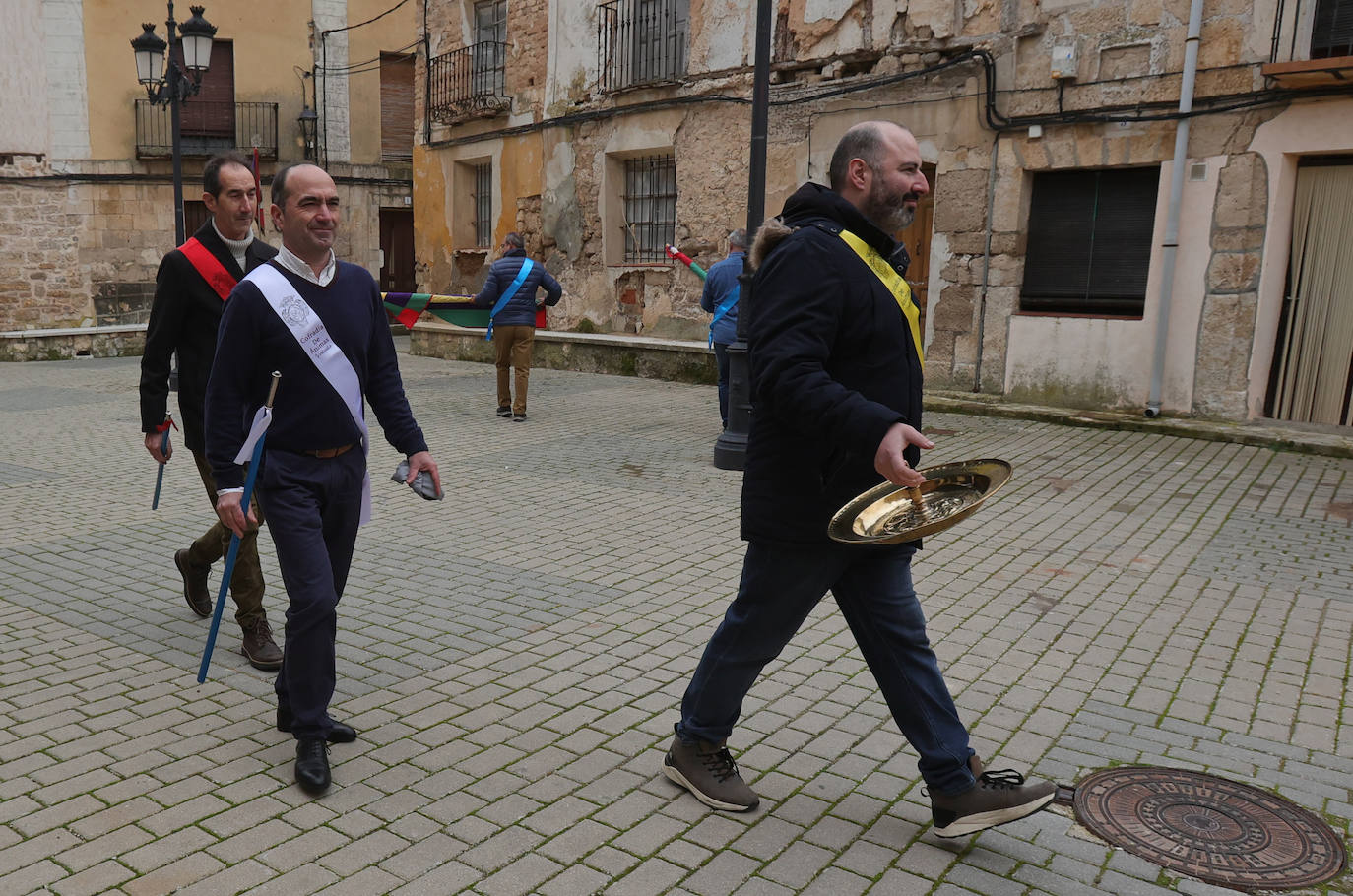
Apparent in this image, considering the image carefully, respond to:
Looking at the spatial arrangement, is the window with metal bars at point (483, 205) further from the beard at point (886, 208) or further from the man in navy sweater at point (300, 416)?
the beard at point (886, 208)

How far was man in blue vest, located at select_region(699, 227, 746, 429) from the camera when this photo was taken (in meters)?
9.36

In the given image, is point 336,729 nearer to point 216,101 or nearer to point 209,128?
point 209,128

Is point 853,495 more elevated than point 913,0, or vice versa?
point 913,0

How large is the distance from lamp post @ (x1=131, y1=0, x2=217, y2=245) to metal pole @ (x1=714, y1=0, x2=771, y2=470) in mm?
8118

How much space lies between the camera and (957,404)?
37.4 ft

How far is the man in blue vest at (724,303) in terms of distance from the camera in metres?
9.36

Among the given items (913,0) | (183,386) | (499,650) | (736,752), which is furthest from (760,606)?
(913,0)

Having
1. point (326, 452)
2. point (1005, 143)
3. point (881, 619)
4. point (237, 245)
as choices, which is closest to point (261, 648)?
point (326, 452)

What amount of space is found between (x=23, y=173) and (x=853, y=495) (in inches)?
945

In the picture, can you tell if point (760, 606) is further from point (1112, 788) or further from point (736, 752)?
point (1112, 788)

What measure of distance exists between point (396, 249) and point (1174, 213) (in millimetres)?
18564

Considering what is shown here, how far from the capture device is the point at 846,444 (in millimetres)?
2670

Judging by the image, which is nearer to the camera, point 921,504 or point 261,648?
point 921,504

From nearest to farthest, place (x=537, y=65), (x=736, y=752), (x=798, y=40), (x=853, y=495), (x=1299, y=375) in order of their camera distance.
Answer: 1. (x=853, y=495)
2. (x=736, y=752)
3. (x=1299, y=375)
4. (x=798, y=40)
5. (x=537, y=65)
